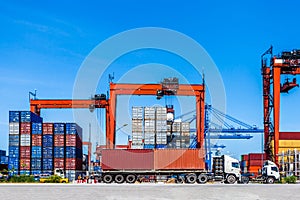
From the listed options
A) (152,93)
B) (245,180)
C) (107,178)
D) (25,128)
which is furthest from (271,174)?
(25,128)

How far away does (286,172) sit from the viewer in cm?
5638

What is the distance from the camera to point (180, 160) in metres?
45.2

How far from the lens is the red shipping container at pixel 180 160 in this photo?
148 ft

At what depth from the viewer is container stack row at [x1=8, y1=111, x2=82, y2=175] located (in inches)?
2157

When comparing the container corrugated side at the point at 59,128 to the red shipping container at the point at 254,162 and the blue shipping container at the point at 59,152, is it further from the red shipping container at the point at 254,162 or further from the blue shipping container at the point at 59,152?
the red shipping container at the point at 254,162

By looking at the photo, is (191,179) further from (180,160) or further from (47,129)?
(47,129)

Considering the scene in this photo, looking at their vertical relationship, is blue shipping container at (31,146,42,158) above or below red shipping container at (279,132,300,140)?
below

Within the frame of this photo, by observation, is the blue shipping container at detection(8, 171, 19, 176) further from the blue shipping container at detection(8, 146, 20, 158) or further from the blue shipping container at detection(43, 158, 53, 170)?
the blue shipping container at detection(43, 158, 53, 170)

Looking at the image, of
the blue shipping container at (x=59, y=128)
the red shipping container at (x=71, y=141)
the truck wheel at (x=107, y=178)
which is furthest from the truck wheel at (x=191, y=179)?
the blue shipping container at (x=59, y=128)

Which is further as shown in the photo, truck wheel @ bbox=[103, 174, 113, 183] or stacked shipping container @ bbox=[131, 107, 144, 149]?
stacked shipping container @ bbox=[131, 107, 144, 149]

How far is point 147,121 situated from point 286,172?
56.6 feet

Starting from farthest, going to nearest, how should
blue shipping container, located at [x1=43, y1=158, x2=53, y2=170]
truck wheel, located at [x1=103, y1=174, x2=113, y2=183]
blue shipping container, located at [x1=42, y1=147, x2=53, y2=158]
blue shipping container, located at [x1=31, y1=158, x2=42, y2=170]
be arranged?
blue shipping container, located at [x1=42, y1=147, x2=53, y2=158]
blue shipping container, located at [x1=43, y1=158, x2=53, y2=170]
blue shipping container, located at [x1=31, y1=158, x2=42, y2=170]
truck wheel, located at [x1=103, y1=174, x2=113, y2=183]

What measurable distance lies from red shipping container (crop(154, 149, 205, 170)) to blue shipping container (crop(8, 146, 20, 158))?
17938 millimetres

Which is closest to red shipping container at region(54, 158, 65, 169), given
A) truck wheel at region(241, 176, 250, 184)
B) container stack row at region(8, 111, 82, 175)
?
container stack row at region(8, 111, 82, 175)
